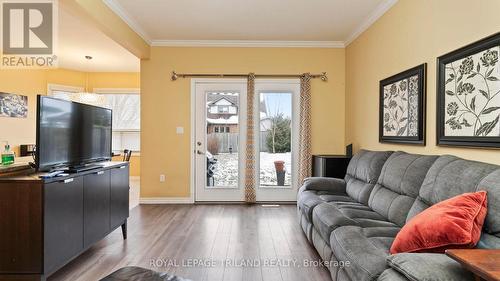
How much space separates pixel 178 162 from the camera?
16.7 feet

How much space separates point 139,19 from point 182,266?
329cm

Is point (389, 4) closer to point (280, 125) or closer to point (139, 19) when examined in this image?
point (280, 125)

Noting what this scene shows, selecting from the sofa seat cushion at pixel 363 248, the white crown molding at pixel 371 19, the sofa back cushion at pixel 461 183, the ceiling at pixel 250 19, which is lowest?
the sofa seat cushion at pixel 363 248

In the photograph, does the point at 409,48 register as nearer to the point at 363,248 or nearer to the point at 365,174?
the point at 365,174

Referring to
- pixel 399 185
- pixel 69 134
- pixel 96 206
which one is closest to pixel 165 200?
pixel 96 206

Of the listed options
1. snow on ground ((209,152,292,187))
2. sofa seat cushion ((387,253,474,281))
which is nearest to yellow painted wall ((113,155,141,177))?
snow on ground ((209,152,292,187))

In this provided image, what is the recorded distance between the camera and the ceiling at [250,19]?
3.62m

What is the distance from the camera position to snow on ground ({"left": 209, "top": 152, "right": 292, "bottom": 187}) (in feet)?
16.9

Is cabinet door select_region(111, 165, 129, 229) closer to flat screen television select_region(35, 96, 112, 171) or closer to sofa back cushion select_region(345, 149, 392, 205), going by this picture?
flat screen television select_region(35, 96, 112, 171)

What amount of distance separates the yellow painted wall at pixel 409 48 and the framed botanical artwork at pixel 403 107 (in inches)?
3.0

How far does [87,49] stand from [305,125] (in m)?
4.12

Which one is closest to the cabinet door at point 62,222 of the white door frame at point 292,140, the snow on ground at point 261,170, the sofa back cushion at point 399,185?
the sofa back cushion at point 399,185

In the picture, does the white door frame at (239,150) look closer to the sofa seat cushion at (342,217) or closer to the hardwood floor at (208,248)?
the hardwood floor at (208,248)

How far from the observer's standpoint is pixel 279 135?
515cm
